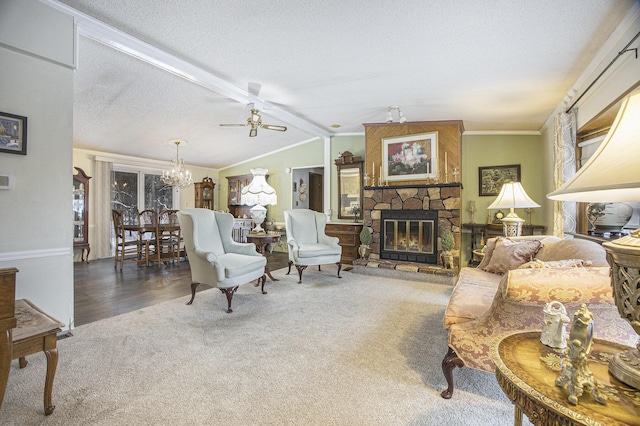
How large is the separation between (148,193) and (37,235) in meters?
5.24

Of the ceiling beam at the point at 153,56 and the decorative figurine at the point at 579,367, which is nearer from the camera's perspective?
the decorative figurine at the point at 579,367

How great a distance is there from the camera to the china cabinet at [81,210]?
5.44 m

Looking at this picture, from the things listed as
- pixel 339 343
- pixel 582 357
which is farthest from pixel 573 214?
pixel 582 357

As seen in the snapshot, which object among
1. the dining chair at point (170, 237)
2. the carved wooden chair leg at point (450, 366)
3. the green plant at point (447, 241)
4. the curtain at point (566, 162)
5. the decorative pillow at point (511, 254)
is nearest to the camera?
the carved wooden chair leg at point (450, 366)

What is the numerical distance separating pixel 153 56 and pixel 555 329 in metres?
3.84

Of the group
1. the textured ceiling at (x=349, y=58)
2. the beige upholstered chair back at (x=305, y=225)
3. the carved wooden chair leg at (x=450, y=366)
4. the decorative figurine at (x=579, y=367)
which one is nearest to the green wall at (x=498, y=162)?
the textured ceiling at (x=349, y=58)

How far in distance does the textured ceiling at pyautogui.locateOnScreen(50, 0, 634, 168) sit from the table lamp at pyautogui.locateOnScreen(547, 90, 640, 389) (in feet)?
6.48

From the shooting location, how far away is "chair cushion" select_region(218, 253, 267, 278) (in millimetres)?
3040

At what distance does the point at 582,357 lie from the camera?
83 centimetres

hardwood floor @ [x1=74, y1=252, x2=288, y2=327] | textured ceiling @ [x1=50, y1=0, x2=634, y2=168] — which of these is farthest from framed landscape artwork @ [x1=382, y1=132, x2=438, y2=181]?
hardwood floor @ [x1=74, y1=252, x2=288, y2=327]

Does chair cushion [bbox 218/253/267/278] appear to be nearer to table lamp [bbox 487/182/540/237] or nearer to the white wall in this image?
the white wall

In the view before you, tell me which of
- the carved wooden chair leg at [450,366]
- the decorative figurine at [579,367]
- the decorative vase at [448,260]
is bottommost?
the carved wooden chair leg at [450,366]

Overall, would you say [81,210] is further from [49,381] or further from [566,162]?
[566,162]

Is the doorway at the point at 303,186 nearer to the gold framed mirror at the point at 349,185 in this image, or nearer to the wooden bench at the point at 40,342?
the gold framed mirror at the point at 349,185
